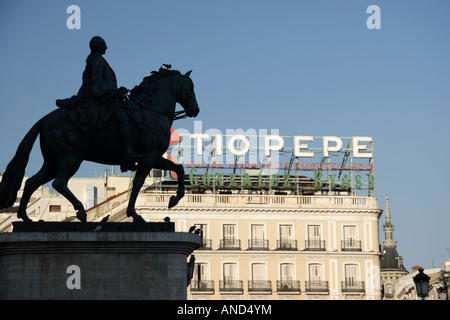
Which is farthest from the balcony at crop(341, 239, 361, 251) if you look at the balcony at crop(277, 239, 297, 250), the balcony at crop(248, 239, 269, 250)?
the balcony at crop(248, 239, 269, 250)

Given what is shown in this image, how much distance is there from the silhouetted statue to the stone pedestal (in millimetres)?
1055

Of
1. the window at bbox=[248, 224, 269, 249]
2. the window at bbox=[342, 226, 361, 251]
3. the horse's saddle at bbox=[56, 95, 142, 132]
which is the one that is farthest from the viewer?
the window at bbox=[342, 226, 361, 251]

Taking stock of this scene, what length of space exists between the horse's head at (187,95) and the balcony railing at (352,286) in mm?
76947

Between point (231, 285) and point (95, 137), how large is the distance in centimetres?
7556

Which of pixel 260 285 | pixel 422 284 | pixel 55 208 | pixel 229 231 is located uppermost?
pixel 55 208

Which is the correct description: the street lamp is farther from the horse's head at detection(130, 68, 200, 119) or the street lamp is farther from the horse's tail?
the horse's tail

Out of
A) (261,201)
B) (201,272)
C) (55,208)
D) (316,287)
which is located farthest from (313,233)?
(55,208)

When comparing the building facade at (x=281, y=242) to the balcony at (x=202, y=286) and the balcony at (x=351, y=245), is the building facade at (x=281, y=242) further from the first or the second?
the balcony at (x=202, y=286)

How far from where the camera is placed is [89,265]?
2378cm

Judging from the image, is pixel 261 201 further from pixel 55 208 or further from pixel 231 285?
pixel 55 208

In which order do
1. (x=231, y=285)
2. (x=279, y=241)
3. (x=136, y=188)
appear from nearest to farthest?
(x=136, y=188) → (x=231, y=285) → (x=279, y=241)

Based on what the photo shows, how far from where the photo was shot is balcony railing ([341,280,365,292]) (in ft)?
332

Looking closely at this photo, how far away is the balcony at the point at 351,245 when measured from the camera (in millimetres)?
102562
